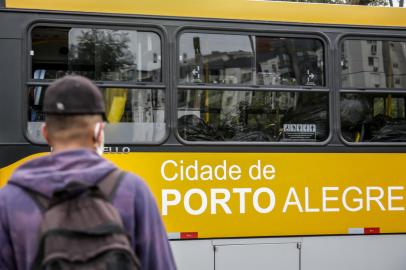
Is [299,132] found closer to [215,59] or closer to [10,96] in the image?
[215,59]

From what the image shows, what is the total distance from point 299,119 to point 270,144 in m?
0.40

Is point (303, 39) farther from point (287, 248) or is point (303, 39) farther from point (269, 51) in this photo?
point (287, 248)

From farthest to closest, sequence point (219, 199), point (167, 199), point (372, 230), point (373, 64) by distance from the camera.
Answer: point (373, 64)
point (372, 230)
point (219, 199)
point (167, 199)

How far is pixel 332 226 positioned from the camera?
4953 mm

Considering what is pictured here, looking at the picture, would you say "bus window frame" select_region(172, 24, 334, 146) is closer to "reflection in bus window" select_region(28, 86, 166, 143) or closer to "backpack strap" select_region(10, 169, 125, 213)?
"reflection in bus window" select_region(28, 86, 166, 143)

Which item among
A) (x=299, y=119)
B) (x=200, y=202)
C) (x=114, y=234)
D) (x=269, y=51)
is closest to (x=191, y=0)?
(x=269, y=51)

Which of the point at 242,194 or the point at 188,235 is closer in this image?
the point at 188,235

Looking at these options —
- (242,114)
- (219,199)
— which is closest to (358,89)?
(242,114)

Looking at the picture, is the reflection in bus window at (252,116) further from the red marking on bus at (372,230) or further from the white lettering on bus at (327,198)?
the red marking on bus at (372,230)

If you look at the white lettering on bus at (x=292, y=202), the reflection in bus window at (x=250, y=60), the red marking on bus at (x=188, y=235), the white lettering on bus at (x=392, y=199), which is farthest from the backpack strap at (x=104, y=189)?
the white lettering on bus at (x=392, y=199)

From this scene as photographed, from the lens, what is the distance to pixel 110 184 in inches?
67.9

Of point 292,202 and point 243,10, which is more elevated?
point 243,10

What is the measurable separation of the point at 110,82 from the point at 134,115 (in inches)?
13.2

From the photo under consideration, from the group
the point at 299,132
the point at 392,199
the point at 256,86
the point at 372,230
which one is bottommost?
the point at 372,230
